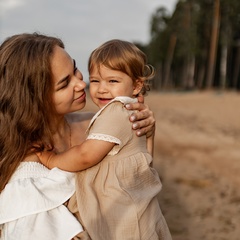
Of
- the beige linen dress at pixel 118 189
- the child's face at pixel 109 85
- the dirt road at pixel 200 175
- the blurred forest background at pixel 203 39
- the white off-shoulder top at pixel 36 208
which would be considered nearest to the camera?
the white off-shoulder top at pixel 36 208

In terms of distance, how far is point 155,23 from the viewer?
52.8m

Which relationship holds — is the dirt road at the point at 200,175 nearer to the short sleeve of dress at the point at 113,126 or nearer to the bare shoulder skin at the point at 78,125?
the bare shoulder skin at the point at 78,125

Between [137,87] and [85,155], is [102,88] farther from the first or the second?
[85,155]

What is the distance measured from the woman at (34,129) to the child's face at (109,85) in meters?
0.11

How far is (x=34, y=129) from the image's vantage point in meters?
2.20

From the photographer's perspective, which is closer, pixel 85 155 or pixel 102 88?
pixel 85 155

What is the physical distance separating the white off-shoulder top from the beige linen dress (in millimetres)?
81

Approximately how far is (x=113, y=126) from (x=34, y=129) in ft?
1.17

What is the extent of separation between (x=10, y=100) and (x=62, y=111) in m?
0.28

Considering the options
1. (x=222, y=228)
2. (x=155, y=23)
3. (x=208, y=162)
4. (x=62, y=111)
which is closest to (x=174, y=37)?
(x=155, y=23)

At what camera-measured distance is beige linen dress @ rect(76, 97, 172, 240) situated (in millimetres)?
2066

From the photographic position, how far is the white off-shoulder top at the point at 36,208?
1.94 m

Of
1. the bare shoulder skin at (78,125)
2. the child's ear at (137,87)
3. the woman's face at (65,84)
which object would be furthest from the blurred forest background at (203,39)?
the woman's face at (65,84)

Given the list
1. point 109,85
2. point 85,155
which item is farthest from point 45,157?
point 109,85
